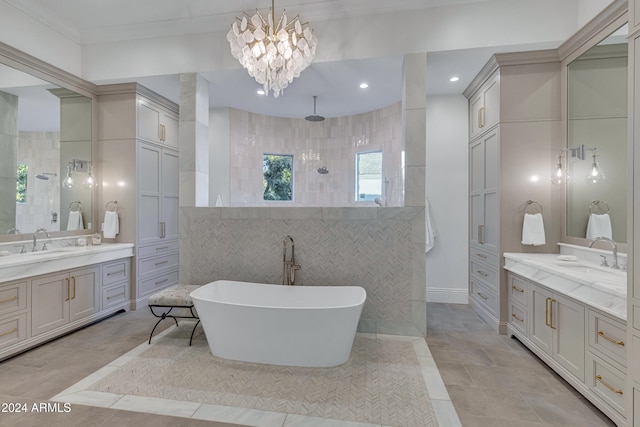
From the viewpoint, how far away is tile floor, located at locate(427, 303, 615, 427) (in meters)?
1.88

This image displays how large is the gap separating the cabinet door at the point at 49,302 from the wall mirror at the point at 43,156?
71 centimetres

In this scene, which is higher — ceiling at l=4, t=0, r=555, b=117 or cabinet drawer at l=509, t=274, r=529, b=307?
ceiling at l=4, t=0, r=555, b=117

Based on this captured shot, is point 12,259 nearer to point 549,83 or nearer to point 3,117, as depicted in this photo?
point 3,117

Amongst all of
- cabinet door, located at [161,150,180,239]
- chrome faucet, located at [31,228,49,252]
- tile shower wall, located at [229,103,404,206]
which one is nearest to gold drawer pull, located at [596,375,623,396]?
tile shower wall, located at [229,103,404,206]

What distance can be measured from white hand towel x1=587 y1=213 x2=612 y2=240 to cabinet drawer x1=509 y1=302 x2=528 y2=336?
2.99 ft

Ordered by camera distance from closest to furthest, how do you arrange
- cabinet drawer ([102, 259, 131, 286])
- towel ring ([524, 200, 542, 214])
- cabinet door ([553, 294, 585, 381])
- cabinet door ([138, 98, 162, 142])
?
cabinet door ([553, 294, 585, 381])
towel ring ([524, 200, 542, 214])
cabinet drawer ([102, 259, 131, 286])
cabinet door ([138, 98, 162, 142])

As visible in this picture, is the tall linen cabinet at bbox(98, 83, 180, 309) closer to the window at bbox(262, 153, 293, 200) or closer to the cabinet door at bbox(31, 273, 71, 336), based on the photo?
the cabinet door at bbox(31, 273, 71, 336)

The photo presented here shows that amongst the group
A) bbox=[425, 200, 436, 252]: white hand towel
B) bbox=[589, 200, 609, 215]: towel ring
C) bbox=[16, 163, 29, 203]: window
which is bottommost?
bbox=[425, 200, 436, 252]: white hand towel

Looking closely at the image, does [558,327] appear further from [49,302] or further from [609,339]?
[49,302]

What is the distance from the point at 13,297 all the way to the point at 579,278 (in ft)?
15.0

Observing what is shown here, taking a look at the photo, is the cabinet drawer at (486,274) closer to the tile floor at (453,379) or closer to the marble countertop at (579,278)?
the marble countertop at (579,278)

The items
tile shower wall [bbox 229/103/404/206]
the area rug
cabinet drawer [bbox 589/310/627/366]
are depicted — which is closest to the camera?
cabinet drawer [bbox 589/310/627/366]

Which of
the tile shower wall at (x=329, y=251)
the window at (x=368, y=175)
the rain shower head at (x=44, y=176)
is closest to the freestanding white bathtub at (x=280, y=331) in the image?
the tile shower wall at (x=329, y=251)

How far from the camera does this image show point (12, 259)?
105 inches
